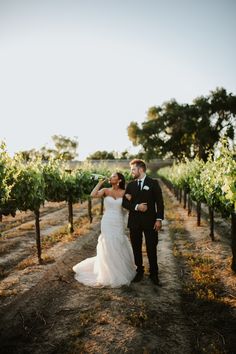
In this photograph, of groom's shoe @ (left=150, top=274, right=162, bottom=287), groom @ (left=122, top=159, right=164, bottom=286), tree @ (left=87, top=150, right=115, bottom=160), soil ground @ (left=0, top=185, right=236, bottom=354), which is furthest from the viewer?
tree @ (left=87, top=150, right=115, bottom=160)

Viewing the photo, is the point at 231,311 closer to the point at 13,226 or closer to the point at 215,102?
the point at 13,226

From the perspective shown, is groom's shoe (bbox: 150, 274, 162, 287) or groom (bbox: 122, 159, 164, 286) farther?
groom's shoe (bbox: 150, 274, 162, 287)

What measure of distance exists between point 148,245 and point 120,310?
156 cm

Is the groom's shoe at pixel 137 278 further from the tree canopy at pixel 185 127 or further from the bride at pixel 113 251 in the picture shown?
the tree canopy at pixel 185 127

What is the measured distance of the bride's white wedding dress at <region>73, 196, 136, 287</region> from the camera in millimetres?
6297

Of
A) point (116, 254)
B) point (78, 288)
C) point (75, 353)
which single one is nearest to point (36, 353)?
point (75, 353)

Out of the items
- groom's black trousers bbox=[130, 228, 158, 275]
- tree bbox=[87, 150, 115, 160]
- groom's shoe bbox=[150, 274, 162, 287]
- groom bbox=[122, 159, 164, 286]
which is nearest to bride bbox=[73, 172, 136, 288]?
groom's black trousers bbox=[130, 228, 158, 275]

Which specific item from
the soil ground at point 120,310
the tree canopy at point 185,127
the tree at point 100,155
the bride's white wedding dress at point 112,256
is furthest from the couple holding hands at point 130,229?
the tree at point 100,155

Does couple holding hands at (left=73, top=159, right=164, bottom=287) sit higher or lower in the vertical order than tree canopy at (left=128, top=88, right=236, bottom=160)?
lower

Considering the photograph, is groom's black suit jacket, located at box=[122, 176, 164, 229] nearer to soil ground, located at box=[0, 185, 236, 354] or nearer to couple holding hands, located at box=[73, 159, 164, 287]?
couple holding hands, located at box=[73, 159, 164, 287]

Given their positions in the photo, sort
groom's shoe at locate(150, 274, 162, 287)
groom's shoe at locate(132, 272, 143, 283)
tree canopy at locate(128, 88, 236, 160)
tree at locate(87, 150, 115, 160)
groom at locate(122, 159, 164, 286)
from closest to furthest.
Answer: groom at locate(122, 159, 164, 286), groom's shoe at locate(150, 274, 162, 287), groom's shoe at locate(132, 272, 143, 283), tree canopy at locate(128, 88, 236, 160), tree at locate(87, 150, 115, 160)

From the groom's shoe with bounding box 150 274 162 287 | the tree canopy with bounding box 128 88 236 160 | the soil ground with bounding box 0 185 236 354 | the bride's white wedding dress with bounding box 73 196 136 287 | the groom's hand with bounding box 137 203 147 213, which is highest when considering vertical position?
the tree canopy with bounding box 128 88 236 160

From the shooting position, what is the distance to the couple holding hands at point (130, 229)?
20.5 feet

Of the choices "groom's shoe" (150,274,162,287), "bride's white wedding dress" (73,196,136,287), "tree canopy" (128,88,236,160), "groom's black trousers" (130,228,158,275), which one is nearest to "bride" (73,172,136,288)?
"bride's white wedding dress" (73,196,136,287)
